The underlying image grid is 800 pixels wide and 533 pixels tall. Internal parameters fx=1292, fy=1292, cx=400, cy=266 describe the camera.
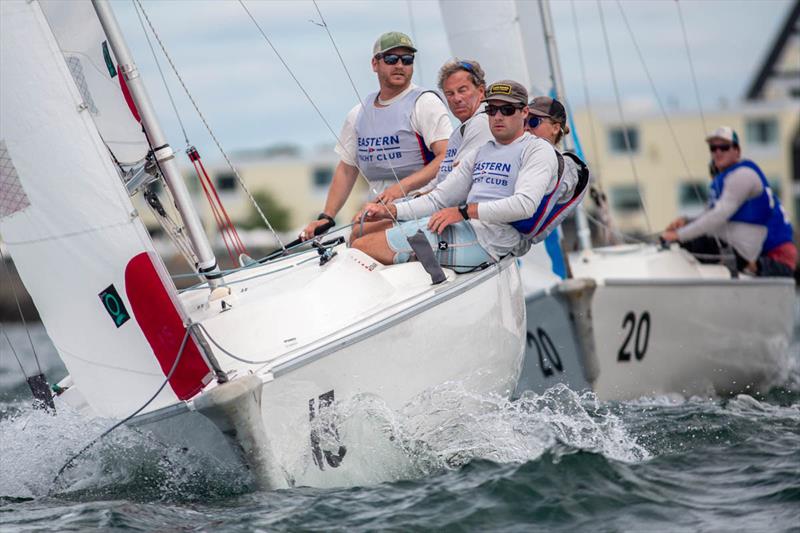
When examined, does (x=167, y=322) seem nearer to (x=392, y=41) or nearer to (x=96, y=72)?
(x=96, y=72)

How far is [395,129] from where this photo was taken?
6156mm

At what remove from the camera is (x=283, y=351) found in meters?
4.82

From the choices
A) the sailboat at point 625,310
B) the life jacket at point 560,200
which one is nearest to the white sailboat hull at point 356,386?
the life jacket at point 560,200

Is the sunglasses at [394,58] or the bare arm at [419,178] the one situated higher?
the sunglasses at [394,58]

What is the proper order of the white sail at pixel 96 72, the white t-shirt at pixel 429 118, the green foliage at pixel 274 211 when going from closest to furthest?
1. the white sail at pixel 96 72
2. the white t-shirt at pixel 429 118
3. the green foliage at pixel 274 211

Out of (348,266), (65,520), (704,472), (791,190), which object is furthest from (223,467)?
(791,190)

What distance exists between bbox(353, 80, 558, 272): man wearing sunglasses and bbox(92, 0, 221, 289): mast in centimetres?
79

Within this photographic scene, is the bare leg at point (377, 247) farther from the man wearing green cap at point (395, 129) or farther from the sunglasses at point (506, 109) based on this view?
the sunglasses at point (506, 109)

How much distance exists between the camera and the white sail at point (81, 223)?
466cm

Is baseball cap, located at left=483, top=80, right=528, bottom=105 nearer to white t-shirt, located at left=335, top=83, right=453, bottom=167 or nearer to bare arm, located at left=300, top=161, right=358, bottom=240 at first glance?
white t-shirt, located at left=335, top=83, right=453, bottom=167

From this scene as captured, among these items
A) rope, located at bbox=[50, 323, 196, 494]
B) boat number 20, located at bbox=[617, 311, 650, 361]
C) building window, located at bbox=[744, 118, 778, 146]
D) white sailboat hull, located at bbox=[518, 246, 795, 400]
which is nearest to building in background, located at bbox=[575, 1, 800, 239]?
building window, located at bbox=[744, 118, 778, 146]

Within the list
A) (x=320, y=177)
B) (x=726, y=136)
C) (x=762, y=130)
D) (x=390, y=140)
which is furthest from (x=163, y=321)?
(x=320, y=177)

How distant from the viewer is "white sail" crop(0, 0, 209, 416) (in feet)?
15.3

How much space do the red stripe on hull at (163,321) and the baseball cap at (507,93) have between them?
1.61 metres
